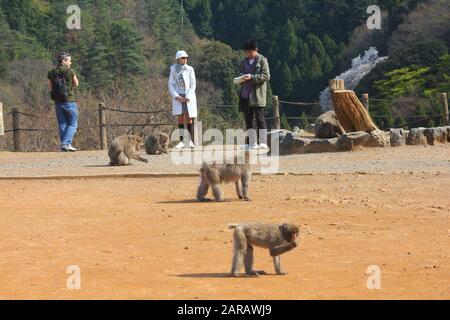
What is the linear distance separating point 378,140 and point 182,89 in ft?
11.4

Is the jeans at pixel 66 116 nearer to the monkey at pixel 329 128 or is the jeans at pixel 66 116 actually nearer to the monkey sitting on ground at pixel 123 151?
the monkey sitting on ground at pixel 123 151

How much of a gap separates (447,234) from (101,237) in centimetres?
323

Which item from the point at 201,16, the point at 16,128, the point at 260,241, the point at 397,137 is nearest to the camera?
the point at 260,241

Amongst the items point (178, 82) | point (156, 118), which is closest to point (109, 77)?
point (156, 118)

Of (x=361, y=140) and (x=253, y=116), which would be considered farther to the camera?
(x=361, y=140)

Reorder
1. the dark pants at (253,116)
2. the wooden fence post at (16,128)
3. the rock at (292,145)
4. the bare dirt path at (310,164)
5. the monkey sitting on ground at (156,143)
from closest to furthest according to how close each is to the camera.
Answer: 1. the bare dirt path at (310,164)
2. the dark pants at (253,116)
3. the rock at (292,145)
4. the monkey sitting on ground at (156,143)
5. the wooden fence post at (16,128)

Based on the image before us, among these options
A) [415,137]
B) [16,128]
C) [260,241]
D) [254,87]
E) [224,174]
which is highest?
[254,87]

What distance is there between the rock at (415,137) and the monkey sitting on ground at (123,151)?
14.8ft

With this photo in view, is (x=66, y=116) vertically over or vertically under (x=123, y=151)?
over

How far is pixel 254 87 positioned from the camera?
1736 cm

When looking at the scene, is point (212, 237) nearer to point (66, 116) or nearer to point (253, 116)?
point (253, 116)

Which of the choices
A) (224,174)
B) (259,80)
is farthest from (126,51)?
(224,174)

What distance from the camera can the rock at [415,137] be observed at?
18.8 metres

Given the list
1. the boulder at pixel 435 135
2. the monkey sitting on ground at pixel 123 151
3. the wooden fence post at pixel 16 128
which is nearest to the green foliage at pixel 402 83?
the wooden fence post at pixel 16 128
